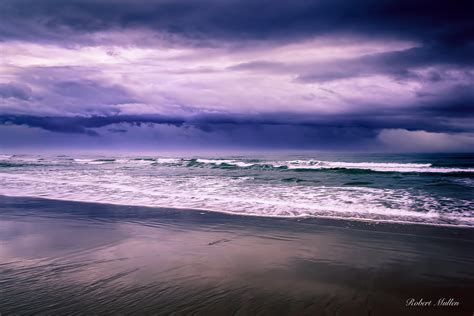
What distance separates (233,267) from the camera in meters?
5.12

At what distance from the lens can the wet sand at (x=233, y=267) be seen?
3822mm
